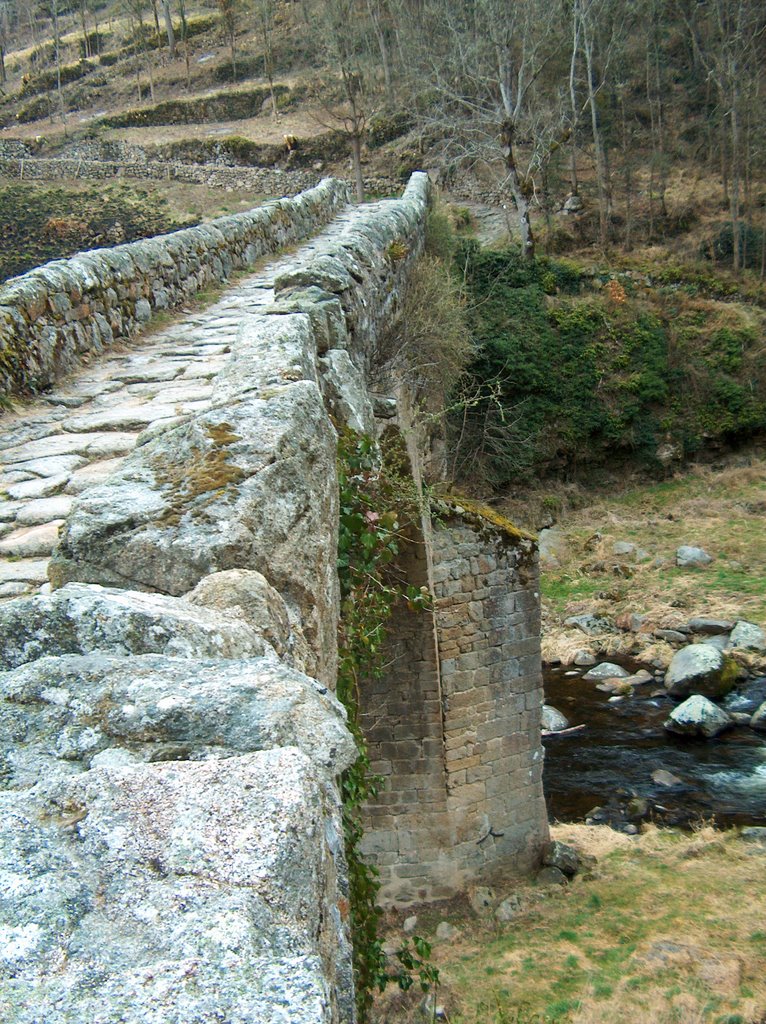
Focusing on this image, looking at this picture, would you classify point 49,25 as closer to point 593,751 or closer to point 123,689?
point 593,751

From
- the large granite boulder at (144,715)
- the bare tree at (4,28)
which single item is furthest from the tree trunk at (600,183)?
the bare tree at (4,28)

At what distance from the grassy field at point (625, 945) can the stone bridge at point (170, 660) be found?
4474mm

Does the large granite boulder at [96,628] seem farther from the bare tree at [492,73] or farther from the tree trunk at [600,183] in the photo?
the tree trunk at [600,183]

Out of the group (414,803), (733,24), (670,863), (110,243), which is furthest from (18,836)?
(733,24)

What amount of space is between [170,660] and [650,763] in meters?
10.5

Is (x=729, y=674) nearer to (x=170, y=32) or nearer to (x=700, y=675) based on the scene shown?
(x=700, y=675)

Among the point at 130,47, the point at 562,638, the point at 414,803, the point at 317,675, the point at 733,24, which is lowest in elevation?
the point at 562,638

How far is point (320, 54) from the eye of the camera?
39.0 m

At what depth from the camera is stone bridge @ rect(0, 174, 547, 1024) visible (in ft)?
3.53

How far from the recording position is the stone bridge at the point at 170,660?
1076 mm

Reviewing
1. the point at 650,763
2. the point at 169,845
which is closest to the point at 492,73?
the point at 650,763

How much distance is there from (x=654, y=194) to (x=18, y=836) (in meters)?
31.5

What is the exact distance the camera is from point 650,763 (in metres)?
11.1

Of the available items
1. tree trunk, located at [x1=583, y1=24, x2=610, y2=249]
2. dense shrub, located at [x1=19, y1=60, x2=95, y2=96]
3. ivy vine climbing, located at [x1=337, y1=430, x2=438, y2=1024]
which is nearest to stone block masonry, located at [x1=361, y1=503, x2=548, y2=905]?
ivy vine climbing, located at [x1=337, y1=430, x2=438, y2=1024]
